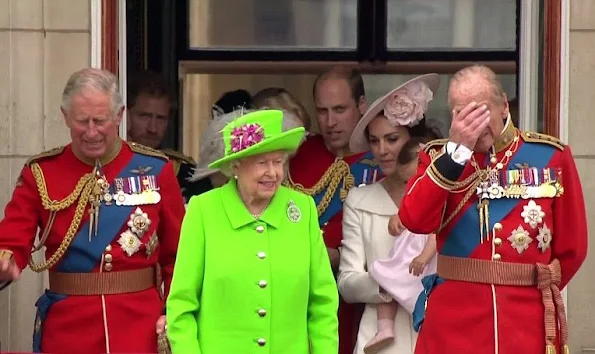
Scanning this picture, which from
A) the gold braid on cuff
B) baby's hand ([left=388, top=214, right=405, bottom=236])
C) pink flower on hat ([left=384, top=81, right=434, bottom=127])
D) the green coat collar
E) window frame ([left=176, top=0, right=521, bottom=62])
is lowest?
the gold braid on cuff

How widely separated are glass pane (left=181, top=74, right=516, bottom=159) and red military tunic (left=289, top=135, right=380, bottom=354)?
4.93ft

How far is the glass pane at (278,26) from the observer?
8.59m

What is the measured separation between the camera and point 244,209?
5441 mm

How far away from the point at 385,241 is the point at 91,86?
131 cm

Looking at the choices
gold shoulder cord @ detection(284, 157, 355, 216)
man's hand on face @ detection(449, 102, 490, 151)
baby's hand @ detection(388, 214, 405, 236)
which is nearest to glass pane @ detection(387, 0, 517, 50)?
gold shoulder cord @ detection(284, 157, 355, 216)

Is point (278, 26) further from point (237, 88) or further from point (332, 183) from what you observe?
point (332, 183)

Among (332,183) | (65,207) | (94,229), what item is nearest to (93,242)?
(94,229)

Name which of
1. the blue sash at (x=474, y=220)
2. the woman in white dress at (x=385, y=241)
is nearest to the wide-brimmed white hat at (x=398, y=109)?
the woman in white dress at (x=385, y=241)

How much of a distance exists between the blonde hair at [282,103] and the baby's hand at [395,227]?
0.83 metres

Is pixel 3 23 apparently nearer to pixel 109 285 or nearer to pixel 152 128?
pixel 152 128

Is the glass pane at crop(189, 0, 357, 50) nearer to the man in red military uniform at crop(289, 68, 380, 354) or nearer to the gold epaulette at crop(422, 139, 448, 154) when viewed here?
the man in red military uniform at crop(289, 68, 380, 354)

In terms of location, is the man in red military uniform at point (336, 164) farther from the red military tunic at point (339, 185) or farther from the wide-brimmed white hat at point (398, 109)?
the wide-brimmed white hat at point (398, 109)

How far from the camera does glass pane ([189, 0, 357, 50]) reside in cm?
859

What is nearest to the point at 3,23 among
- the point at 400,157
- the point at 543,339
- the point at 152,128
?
the point at 152,128
